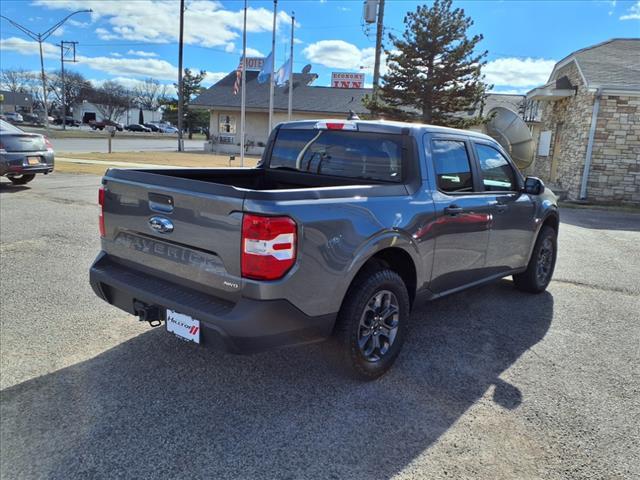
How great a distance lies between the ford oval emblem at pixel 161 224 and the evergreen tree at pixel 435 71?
2027 centimetres

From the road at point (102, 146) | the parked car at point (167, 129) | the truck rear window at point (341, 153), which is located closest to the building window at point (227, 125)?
the road at point (102, 146)

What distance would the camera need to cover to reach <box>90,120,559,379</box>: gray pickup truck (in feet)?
8.83

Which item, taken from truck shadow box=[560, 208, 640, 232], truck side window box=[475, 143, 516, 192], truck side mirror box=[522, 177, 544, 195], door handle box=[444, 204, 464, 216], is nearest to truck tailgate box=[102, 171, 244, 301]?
door handle box=[444, 204, 464, 216]

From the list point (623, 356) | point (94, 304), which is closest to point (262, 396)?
point (94, 304)

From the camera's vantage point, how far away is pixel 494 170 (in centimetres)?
476

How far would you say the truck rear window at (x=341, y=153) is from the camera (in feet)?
12.5

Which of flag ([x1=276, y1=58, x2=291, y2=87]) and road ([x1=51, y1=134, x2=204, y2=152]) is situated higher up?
flag ([x1=276, y1=58, x2=291, y2=87])

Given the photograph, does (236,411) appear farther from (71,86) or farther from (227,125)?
(71,86)

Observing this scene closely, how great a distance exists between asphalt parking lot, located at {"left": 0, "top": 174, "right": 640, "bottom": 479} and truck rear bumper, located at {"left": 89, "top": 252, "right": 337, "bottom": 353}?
51 cm

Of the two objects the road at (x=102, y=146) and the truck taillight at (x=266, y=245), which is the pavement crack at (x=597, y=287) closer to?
the truck taillight at (x=266, y=245)

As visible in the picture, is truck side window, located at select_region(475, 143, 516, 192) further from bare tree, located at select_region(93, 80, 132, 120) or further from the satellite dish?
bare tree, located at select_region(93, 80, 132, 120)

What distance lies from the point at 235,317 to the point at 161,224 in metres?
0.82

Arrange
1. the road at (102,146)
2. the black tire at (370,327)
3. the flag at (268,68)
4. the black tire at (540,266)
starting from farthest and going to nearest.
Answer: the road at (102,146) → the flag at (268,68) → the black tire at (540,266) → the black tire at (370,327)

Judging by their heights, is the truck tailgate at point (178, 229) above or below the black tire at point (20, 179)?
above
